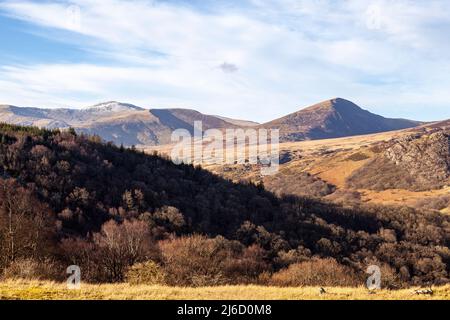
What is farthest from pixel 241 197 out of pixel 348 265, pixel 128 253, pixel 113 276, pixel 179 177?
pixel 113 276

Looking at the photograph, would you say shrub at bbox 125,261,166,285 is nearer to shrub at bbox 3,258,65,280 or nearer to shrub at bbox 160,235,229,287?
shrub at bbox 160,235,229,287

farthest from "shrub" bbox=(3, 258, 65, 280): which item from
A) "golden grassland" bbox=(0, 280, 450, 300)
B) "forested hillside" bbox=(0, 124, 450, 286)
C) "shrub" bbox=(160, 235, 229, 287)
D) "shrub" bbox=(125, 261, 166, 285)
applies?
"forested hillside" bbox=(0, 124, 450, 286)

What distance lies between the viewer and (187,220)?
375 feet

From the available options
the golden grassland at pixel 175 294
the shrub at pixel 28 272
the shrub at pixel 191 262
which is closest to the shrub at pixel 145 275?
the shrub at pixel 191 262

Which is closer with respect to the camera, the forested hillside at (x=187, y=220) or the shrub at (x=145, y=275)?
the shrub at (x=145, y=275)

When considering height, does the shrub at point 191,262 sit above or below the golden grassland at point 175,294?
below

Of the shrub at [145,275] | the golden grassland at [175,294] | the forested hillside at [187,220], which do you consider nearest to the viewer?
the golden grassland at [175,294]

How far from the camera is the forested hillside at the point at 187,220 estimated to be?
69938mm

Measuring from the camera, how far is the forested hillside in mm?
69938

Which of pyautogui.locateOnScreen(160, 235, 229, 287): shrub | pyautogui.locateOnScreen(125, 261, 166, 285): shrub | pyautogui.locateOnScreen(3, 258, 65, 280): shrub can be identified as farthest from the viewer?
pyautogui.locateOnScreen(160, 235, 229, 287): shrub

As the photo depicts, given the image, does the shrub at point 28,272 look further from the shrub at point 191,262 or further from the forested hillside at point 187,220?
the forested hillside at point 187,220

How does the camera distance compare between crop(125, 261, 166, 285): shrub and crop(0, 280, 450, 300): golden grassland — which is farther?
crop(125, 261, 166, 285): shrub

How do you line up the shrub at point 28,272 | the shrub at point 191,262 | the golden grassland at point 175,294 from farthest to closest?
the shrub at point 191,262 < the shrub at point 28,272 < the golden grassland at point 175,294
